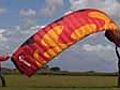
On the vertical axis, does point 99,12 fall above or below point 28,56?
above

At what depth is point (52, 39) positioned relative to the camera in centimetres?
4034

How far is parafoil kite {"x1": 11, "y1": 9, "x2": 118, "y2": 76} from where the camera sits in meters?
40.1

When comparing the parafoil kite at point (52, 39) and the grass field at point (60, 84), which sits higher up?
the parafoil kite at point (52, 39)

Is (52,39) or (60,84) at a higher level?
(52,39)

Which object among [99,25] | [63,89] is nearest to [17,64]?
[63,89]

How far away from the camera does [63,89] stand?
40.2m

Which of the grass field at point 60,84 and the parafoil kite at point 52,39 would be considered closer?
the parafoil kite at point 52,39

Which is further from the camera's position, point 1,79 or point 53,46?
point 1,79

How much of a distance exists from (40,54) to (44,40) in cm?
95

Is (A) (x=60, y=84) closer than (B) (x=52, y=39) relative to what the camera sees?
No

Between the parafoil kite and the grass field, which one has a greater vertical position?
the parafoil kite

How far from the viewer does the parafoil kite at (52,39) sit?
4009cm

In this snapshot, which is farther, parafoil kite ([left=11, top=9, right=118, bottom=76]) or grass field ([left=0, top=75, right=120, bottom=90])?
grass field ([left=0, top=75, right=120, bottom=90])

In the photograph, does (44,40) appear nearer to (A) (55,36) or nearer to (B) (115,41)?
(A) (55,36)
